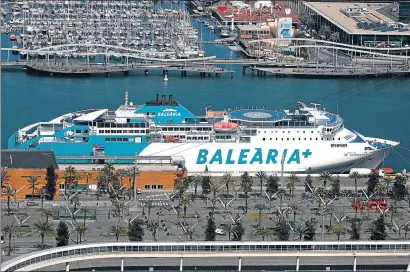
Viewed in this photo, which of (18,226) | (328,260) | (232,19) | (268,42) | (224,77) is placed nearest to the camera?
(328,260)

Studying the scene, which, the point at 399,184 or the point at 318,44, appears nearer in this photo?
the point at 399,184

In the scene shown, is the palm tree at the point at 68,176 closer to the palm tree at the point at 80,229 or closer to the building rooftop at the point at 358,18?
the palm tree at the point at 80,229

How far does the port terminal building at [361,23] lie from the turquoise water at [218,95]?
5.60m

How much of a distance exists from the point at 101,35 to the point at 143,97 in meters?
12.0

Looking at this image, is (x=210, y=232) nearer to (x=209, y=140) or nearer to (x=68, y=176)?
(x=68, y=176)

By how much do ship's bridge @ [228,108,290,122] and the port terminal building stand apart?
18.2m

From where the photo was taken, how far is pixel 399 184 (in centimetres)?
2561

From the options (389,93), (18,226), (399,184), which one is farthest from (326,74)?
(18,226)

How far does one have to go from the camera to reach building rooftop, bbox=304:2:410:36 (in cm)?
4791

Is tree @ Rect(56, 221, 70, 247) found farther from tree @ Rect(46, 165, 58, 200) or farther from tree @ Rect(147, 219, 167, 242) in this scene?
tree @ Rect(46, 165, 58, 200)

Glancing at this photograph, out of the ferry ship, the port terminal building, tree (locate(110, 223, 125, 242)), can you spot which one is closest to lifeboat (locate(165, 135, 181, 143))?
the ferry ship

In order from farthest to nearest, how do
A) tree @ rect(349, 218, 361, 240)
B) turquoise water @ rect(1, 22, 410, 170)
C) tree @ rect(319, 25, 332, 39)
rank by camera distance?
tree @ rect(319, 25, 332, 39)
turquoise water @ rect(1, 22, 410, 170)
tree @ rect(349, 218, 361, 240)

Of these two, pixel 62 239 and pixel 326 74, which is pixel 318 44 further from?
pixel 62 239

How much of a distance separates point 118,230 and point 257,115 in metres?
8.29
